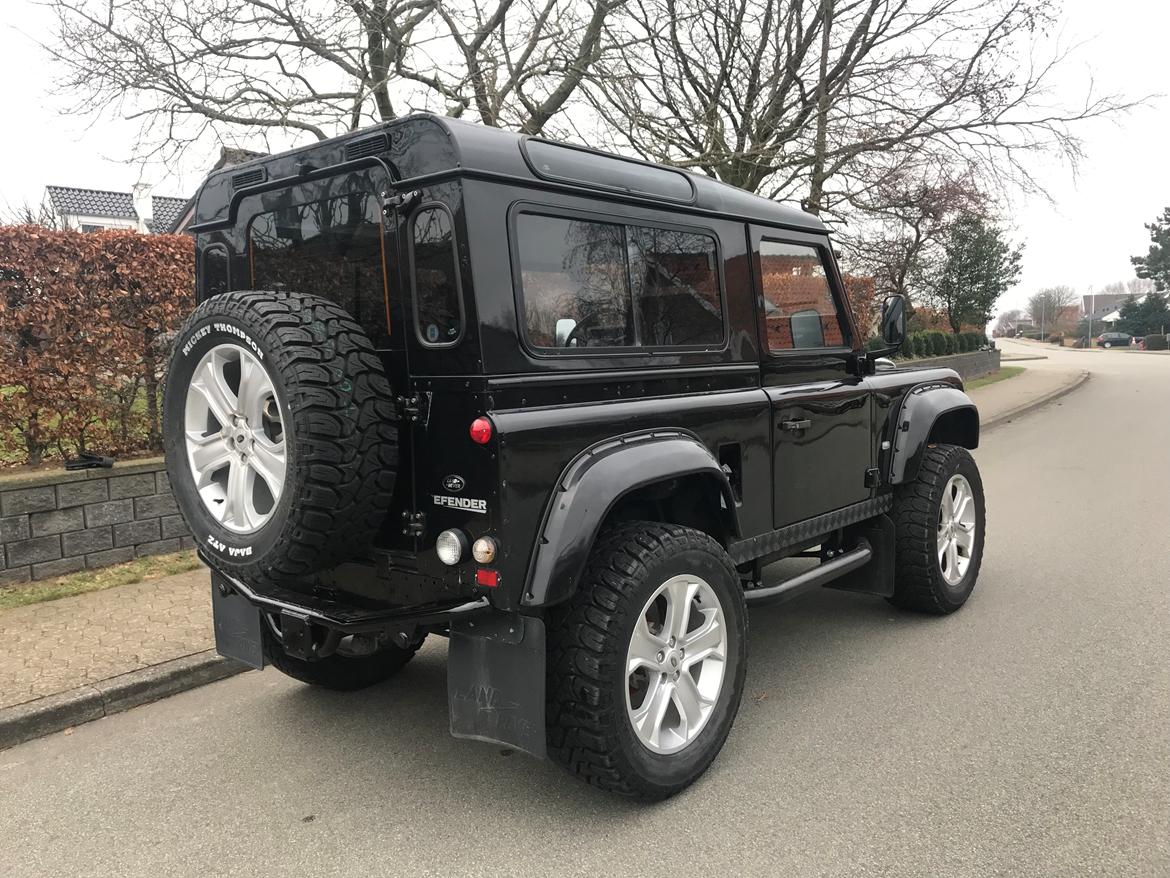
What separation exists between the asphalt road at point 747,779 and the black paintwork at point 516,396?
2.52ft

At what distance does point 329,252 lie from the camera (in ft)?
9.89

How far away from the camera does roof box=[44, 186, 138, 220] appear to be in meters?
33.9

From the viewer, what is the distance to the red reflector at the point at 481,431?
2555 millimetres

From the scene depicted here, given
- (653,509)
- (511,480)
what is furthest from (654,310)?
(511,480)

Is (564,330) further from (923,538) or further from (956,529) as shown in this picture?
(956,529)

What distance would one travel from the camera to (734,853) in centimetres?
262

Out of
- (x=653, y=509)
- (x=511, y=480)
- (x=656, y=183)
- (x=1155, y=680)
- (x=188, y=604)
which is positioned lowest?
(x=1155, y=680)

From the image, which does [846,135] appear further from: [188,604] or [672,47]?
[188,604]

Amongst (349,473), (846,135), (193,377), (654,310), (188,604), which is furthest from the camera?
(846,135)

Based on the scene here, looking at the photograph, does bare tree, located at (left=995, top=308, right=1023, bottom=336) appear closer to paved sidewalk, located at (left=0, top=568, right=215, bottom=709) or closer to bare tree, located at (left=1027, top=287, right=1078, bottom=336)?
bare tree, located at (left=1027, top=287, right=1078, bottom=336)

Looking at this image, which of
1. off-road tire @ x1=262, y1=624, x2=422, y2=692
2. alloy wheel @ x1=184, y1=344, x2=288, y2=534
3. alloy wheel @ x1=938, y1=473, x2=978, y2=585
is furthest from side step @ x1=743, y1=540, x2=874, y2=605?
alloy wheel @ x1=184, y1=344, x2=288, y2=534

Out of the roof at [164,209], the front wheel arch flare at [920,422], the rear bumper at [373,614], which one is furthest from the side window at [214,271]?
the roof at [164,209]

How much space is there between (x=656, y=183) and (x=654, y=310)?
517mm

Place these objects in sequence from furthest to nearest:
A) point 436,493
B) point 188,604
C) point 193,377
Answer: point 188,604, point 193,377, point 436,493
